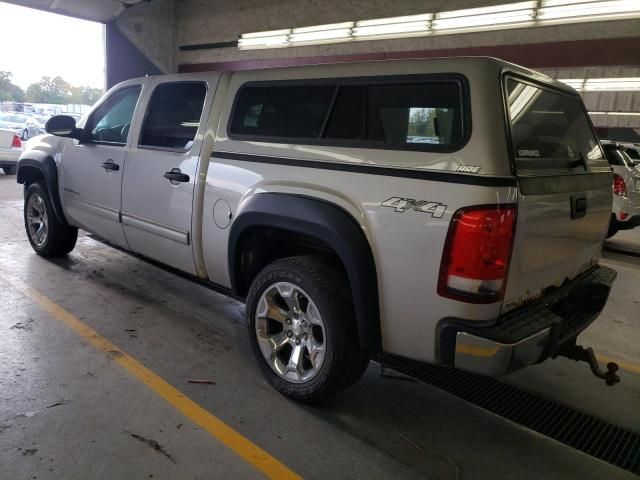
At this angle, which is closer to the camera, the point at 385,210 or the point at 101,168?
the point at 385,210

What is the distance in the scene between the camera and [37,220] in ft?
18.1

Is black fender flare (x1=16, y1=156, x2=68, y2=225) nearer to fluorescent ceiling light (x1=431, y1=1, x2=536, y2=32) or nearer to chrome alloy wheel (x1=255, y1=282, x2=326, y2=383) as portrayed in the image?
chrome alloy wheel (x1=255, y1=282, x2=326, y2=383)

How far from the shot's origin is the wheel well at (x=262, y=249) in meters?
3.15

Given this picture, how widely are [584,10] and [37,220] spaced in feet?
27.8

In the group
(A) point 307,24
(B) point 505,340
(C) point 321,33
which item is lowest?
(B) point 505,340

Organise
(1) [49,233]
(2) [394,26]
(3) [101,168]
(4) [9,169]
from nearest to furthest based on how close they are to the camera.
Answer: (3) [101,168] < (1) [49,233] < (2) [394,26] < (4) [9,169]

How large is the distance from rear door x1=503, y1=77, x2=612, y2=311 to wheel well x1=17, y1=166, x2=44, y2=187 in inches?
189

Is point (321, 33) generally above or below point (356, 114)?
above

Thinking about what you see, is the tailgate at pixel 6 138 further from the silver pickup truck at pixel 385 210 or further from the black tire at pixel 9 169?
the silver pickup truck at pixel 385 210

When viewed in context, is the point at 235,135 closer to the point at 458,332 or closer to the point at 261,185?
the point at 261,185

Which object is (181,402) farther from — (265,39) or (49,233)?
(265,39)

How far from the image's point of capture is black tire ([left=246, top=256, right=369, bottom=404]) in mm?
2668

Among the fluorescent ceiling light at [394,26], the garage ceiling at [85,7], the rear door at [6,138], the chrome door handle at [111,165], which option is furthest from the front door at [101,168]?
the garage ceiling at [85,7]

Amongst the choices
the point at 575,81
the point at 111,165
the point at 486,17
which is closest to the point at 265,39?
the point at 486,17
